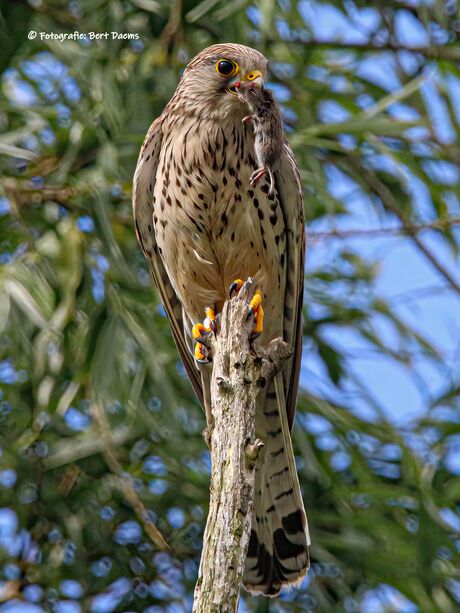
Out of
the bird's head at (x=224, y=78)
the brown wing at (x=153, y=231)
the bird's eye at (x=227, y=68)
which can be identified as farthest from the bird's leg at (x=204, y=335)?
the bird's eye at (x=227, y=68)

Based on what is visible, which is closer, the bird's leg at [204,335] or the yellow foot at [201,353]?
the bird's leg at [204,335]

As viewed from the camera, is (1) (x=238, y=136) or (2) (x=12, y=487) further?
(2) (x=12, y=487)

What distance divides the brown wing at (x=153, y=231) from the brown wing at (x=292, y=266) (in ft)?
1.11

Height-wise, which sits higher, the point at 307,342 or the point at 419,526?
the point at 307,342

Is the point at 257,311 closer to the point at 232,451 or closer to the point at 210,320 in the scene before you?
the point at 210,320

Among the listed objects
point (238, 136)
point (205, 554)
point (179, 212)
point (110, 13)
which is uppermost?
point (110, 13)

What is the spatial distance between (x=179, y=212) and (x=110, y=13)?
172 centimetres

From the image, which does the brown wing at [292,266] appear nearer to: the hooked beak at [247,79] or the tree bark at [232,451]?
the hooked beak at [247,79]

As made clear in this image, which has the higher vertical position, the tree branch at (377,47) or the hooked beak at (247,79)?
the tree branch at (377,47)

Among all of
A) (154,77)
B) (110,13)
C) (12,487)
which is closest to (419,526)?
(12,487)

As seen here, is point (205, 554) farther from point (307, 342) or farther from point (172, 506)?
point (307, 342)

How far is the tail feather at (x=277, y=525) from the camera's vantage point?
13.1ft

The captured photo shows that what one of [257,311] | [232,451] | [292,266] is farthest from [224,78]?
[232,451]

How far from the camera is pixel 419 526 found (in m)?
5.39
